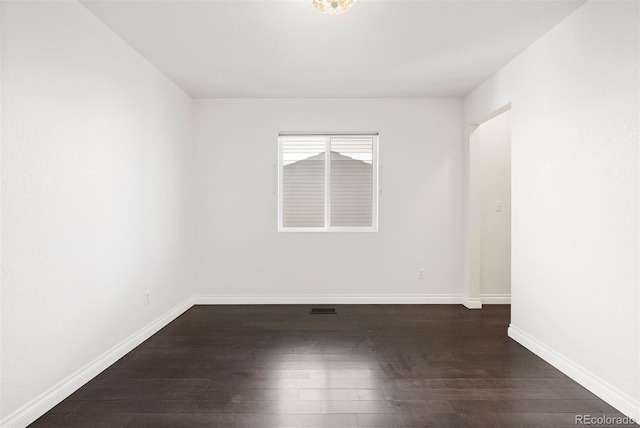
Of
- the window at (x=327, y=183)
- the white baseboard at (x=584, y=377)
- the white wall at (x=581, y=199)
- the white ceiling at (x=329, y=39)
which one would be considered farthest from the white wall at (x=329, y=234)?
the white baseboard at (x=584, y=377)

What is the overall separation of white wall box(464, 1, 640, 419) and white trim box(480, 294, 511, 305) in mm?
1135

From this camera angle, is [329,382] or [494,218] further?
[494,218]

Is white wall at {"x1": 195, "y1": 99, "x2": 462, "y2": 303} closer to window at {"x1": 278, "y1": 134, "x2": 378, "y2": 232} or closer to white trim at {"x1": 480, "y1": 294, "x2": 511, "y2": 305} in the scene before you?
window at {"x1": 278, "y1": 134, "x2": 378, "y2": 232}

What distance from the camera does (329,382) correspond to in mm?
2312

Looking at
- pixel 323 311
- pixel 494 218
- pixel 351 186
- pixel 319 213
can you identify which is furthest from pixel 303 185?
pixel 494 218

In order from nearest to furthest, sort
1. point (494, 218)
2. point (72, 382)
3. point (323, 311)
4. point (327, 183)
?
1. point (72, 382)
2. point (323, 311)
3. point (494, 218)
4. point (327, 183)

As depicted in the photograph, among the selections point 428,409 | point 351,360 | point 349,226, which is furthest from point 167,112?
point 428,409

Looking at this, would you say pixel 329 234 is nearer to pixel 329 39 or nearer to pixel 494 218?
pixel 494 218

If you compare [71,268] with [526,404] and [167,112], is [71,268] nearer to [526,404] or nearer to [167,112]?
[167,112]

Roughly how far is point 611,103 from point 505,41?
3.41 ft

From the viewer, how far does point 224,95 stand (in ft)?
13.6

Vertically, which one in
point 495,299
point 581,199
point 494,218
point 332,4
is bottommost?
point 495,299

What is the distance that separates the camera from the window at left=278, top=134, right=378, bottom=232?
4371 mm

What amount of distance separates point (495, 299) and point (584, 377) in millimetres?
1997
